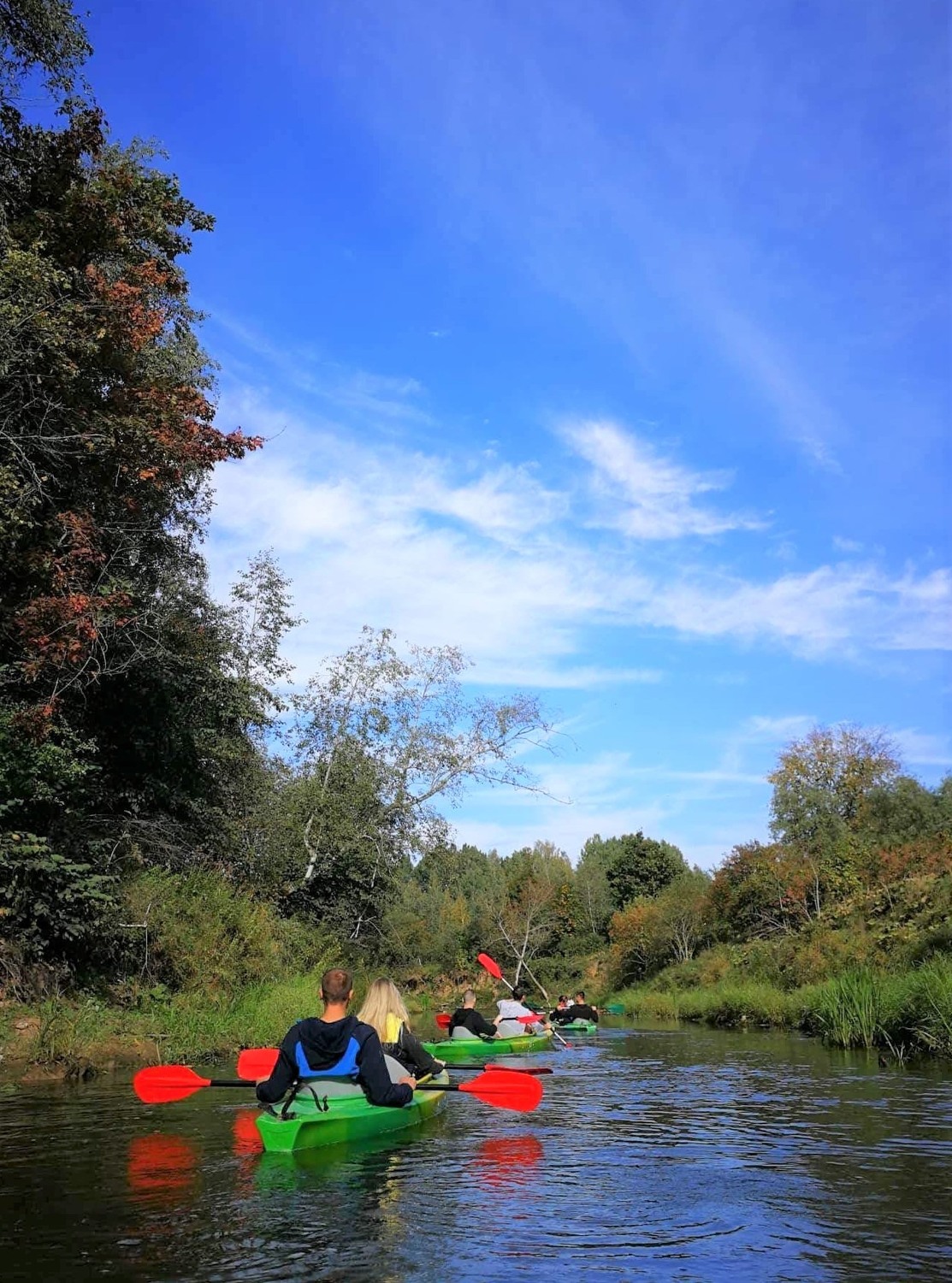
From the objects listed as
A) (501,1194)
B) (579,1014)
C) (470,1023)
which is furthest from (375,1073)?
(579,1014)

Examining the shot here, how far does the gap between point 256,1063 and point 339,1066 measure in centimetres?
303

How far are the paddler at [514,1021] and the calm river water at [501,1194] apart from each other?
300 inches

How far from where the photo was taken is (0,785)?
12484mm

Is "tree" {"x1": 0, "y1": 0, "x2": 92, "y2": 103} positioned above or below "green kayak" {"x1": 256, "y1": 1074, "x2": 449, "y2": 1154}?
above

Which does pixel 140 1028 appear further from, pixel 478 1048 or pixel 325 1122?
pixel 325 1122

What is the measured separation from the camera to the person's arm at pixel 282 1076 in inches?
281

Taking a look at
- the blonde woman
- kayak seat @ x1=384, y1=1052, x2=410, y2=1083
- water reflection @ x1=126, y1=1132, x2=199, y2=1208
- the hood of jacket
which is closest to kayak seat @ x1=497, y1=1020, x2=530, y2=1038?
the blonde woman

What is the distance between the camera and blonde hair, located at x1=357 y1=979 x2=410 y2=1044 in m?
9.04

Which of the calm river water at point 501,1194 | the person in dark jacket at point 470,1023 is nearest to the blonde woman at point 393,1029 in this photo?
the calm river water at point 501,1194

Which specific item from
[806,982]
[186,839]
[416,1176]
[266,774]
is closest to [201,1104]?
[416,1176]

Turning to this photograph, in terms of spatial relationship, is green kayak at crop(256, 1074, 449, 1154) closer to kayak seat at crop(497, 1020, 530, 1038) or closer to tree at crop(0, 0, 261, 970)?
tree at crop(0, 0, 261, 970)

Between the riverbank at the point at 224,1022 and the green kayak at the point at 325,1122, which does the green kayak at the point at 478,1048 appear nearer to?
the riverbank at the point at 224,1022

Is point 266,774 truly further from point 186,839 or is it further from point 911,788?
point 911,788

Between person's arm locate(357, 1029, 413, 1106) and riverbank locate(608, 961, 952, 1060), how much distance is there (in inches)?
360
